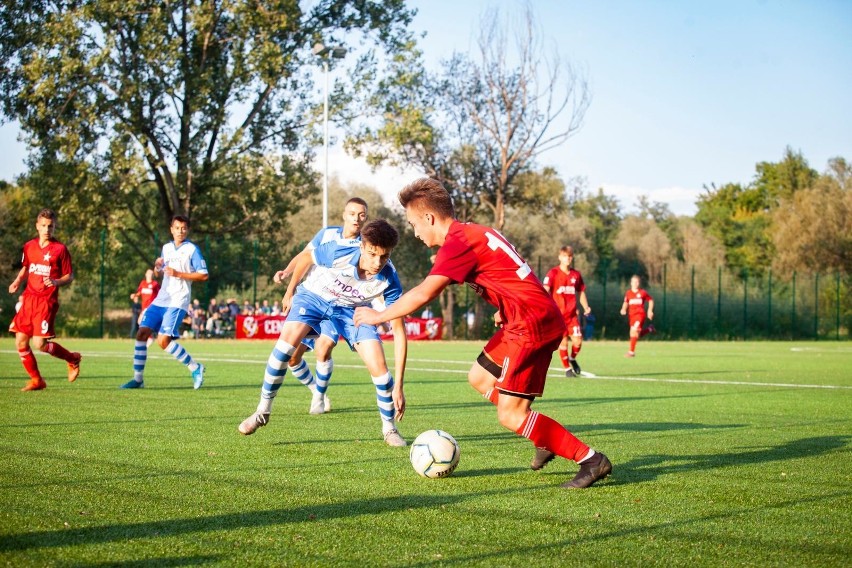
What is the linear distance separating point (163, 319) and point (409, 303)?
714cm

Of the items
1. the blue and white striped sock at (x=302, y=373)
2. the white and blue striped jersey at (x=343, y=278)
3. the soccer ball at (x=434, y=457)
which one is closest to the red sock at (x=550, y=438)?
the soccer ball at (x=434, y=457)

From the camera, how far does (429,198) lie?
17.7 ft

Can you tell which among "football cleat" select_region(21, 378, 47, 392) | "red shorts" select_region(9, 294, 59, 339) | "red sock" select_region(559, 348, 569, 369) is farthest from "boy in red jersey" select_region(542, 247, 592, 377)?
A: "football cleat" select_region(21, 378, 47, 392)

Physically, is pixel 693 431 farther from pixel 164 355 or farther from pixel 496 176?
pixel 496 176

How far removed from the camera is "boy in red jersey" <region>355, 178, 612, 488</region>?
5.23 m

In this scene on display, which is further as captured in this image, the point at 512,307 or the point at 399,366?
the point at 399,366

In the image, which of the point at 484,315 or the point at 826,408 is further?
the point at 484,315

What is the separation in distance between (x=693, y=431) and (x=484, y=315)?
100 feet

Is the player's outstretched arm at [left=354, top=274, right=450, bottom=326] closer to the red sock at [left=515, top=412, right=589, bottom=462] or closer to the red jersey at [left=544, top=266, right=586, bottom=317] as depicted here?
the red sock at [left=515, top=412, right=589, bottom=462]

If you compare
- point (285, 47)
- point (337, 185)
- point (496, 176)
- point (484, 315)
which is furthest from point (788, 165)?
point (285, 47)

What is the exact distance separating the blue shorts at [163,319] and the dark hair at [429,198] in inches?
260

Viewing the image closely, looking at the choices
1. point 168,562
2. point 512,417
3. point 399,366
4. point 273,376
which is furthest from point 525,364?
point 168,562

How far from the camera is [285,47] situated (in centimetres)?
3459

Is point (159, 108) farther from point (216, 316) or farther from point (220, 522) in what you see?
point (220, 522)
